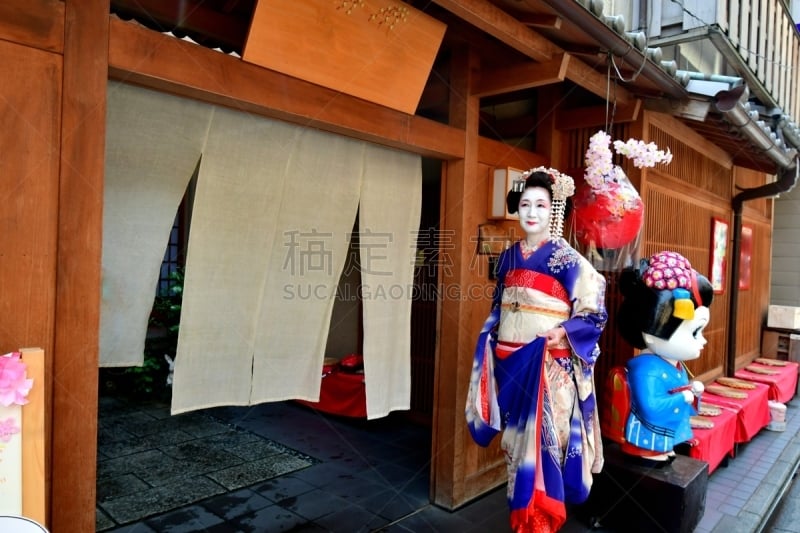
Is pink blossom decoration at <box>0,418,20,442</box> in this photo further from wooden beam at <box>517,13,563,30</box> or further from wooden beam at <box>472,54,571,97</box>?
wooden beam at <box>472,54,571,97</box>

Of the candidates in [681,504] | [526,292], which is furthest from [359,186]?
[681,504]

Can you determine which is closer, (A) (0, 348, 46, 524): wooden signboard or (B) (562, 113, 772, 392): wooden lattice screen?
(A) (0, 348, 46, 524): wooden signboard

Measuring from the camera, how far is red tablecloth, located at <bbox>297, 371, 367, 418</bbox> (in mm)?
6965

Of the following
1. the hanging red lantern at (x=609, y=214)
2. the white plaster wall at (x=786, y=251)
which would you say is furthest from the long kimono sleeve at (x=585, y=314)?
the white plaster wall at (x=786, y=251)

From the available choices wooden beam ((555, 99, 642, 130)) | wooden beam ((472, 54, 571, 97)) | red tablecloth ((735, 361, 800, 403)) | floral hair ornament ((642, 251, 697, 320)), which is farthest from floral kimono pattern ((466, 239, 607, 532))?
red tablecloth ((735, 361, 800, 403))

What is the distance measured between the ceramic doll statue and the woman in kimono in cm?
84

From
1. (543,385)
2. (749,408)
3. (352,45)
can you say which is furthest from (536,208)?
(749,408)

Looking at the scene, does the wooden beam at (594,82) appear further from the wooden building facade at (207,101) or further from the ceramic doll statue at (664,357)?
the ceramic doll statue at (664,357)

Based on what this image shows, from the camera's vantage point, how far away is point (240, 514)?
4.70m

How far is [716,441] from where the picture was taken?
18.5 feet

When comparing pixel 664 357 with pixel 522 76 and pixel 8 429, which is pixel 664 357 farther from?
pixel 8 429

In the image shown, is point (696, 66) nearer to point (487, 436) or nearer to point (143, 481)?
point (487, 436)

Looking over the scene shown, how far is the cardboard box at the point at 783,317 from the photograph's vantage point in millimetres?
10500

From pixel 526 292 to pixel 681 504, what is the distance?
7.38 feet
